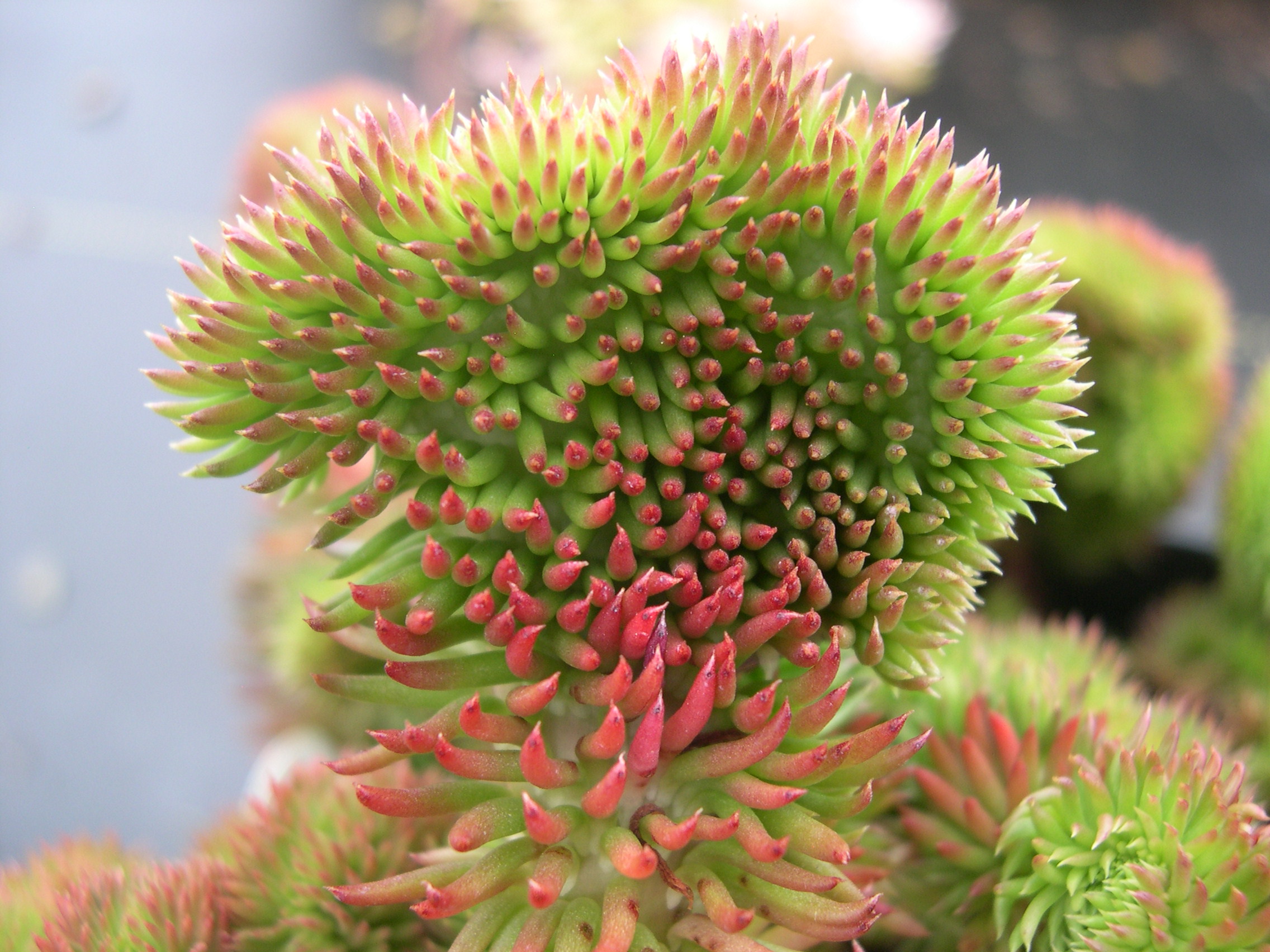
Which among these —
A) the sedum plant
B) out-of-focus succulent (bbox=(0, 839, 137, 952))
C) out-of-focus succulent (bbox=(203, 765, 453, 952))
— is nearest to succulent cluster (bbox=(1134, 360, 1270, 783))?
the sedum plant

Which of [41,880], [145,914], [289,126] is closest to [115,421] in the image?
[289,126]

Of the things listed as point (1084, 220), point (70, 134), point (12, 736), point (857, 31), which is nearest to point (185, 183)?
point (70, 134)

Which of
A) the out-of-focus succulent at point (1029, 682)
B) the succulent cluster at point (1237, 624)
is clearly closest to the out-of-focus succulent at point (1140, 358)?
the succulent cluster at point (1237, 624)

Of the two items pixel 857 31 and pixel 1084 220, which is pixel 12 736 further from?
pixel 857 31

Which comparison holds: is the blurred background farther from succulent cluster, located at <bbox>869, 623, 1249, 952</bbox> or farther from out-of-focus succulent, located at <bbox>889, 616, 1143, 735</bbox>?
succulent cluster, located at <bbox>869, 623, 1249, 952</bbox>

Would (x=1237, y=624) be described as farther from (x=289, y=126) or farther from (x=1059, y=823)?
(x=289, y=126)
